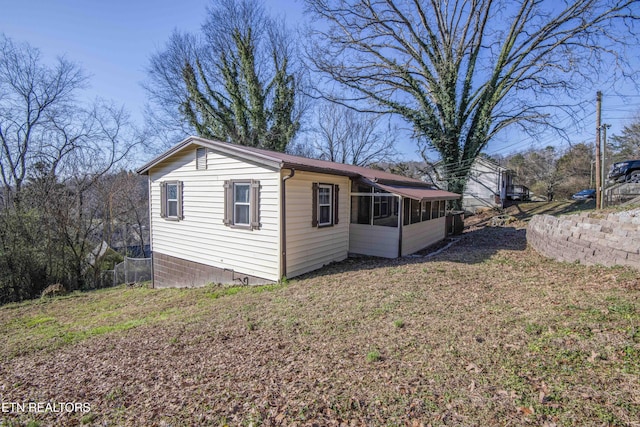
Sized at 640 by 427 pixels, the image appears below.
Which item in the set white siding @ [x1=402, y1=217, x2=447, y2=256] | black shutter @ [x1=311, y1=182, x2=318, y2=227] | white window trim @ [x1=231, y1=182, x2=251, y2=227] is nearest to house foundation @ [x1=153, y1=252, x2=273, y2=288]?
white window trim @ [x1=231, y1=182, x2=251, y2=227]

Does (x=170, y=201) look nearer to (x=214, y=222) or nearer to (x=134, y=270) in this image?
(x=214, y=222)

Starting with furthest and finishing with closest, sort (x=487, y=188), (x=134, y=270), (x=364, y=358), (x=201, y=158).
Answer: (x=487, y=188) → (x=134, y=270) → (x=201, y=158) → (x=364, y=358)

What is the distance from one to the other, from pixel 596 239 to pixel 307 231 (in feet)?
22.0

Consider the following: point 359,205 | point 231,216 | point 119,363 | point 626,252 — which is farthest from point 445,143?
point 119,363

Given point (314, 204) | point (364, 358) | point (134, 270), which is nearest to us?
point (364, 358)

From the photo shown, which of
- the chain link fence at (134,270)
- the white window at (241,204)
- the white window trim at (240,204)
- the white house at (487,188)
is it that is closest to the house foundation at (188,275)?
the white window trim at (240,204)

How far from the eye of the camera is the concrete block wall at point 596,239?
572 cm

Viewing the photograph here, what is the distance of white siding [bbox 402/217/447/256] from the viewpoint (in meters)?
10.2

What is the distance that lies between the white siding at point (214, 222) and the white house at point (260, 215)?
0.09ft

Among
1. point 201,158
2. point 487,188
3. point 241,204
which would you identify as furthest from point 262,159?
point 487,188

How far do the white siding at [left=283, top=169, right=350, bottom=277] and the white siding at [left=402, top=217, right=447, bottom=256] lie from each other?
7.67 feet

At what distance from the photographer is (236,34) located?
66.1 feet

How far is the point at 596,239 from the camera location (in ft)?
21.7

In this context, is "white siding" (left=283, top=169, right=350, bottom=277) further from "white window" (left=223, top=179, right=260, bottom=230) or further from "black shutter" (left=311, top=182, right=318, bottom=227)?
"white window" (left=223, top=179, right=260, bottom=230)
